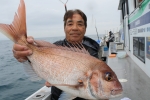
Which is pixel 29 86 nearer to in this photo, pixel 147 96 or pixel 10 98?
pixel 10 98

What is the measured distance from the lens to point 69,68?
1.34 meters

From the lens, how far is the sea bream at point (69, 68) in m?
1.23

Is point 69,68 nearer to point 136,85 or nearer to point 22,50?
point 22,50

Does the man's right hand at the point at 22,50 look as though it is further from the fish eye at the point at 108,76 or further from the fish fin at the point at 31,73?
the fish eye at the point at 108,76

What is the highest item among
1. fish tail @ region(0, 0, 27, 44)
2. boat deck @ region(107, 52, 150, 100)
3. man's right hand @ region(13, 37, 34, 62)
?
fish tail @ region(0, 0, 27, 44)

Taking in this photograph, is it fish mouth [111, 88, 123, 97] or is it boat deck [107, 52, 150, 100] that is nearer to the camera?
fish mouth [111, 88, 123, 97]

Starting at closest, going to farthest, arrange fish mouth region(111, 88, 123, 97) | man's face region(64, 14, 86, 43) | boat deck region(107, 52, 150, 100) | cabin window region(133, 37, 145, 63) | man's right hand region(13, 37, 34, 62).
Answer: fish mouth region(111, 88, 123, 97), man's right hand region(13, 37, 34, 62), man's face region(64, 14, 86, 43), boat deck region(107, 52, 150, 100), cabin window region(133, 37, 145, 63)

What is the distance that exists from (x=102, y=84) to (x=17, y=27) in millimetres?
959

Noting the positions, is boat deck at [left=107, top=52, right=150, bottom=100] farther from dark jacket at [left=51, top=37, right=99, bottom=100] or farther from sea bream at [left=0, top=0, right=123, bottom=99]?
sea bream at [left=0, top=0, right=123, bottom=99]

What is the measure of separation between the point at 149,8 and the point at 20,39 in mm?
3119

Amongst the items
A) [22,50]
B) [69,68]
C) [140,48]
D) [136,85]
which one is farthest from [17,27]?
[140,48]

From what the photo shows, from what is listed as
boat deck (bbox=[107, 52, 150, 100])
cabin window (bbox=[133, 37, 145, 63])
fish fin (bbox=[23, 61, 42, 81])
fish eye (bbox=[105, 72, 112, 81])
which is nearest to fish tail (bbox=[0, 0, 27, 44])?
fish fin (bbox=[23, 61, 42, 81])

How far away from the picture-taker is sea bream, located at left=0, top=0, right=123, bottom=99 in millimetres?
1229

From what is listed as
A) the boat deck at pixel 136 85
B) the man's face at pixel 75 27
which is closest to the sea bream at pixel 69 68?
the man's face at pixel 75 27
